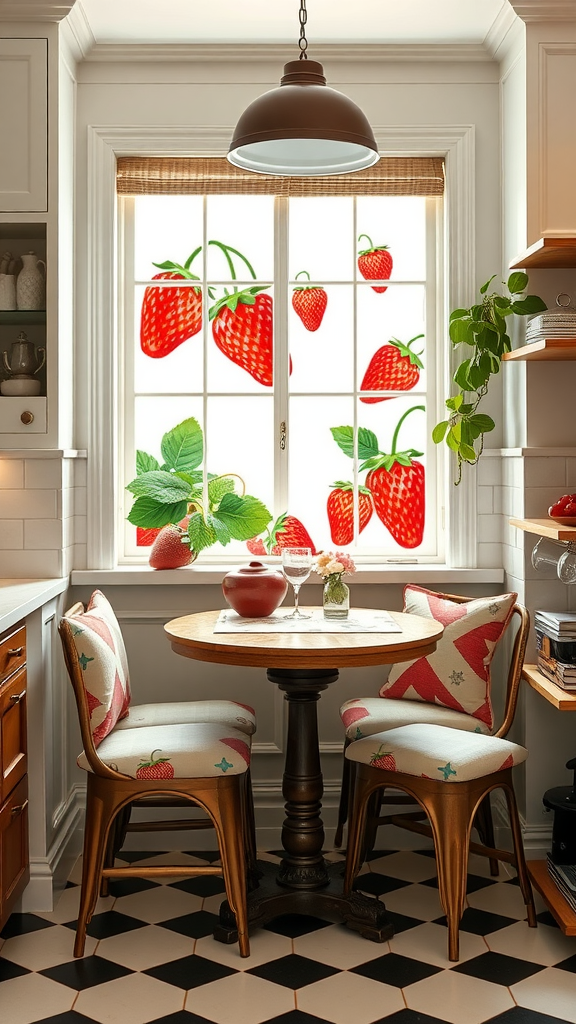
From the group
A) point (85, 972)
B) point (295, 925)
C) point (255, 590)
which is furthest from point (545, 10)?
point (85, 972)

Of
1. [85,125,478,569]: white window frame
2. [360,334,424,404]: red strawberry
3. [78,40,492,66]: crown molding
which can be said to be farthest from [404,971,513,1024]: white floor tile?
[78,40,492,66]: crown molding

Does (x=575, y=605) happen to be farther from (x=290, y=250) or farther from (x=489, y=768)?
(x=290, y=250)

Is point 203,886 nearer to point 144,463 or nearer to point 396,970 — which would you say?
point 396,970

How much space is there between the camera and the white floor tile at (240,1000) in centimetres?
239

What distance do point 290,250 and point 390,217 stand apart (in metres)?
0.40

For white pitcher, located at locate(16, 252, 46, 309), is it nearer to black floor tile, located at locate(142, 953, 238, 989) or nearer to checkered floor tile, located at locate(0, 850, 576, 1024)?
checkered floor tile, located at locate(0, 850, 576, 1024)

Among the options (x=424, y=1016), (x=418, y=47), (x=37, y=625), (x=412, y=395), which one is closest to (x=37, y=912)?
(x=37, y=625)

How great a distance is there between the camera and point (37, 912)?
2986 millimetres

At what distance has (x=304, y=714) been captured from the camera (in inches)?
114

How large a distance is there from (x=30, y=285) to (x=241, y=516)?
1.08 metres

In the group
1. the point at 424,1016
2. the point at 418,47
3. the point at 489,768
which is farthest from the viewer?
the point at 418,47

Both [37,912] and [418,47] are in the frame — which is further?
[418,47]

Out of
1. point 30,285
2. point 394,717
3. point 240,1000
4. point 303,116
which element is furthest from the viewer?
point 30,285

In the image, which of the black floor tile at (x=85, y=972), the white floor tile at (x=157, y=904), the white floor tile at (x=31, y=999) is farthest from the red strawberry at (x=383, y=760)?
the white floor tile at (x=31, y=999)
